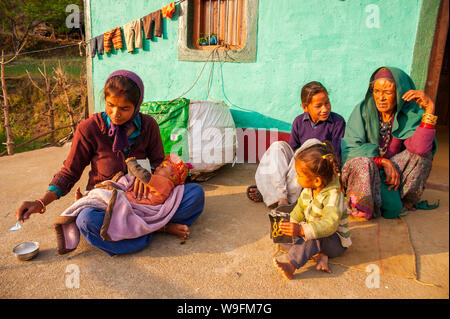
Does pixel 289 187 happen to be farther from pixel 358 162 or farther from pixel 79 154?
pixel 79 154

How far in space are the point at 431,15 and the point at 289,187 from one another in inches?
104

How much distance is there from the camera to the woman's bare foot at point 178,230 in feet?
8.75

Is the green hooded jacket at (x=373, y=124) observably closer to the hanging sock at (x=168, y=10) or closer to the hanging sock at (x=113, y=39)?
the hanging sock at (x=168, y=10)

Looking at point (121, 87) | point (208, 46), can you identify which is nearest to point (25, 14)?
point (208, 46)

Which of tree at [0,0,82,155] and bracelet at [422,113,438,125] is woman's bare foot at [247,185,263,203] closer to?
bracelet at [422,113,438,125]

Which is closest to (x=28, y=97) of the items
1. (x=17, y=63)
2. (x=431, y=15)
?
(x=17, y=63)

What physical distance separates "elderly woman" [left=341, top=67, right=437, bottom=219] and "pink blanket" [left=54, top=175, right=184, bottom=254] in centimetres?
185

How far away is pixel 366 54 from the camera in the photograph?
4066mm

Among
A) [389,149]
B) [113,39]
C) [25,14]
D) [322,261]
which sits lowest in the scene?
[322,261]

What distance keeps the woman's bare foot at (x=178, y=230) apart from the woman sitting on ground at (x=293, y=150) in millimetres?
976

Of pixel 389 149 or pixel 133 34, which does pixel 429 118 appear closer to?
pixel 389 149

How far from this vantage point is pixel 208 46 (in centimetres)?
521

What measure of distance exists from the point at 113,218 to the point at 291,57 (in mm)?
3411

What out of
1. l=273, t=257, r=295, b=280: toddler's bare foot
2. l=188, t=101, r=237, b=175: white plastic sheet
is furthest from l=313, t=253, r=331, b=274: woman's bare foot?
l=188, t=101, r=237, b=175: white plastic sheet
